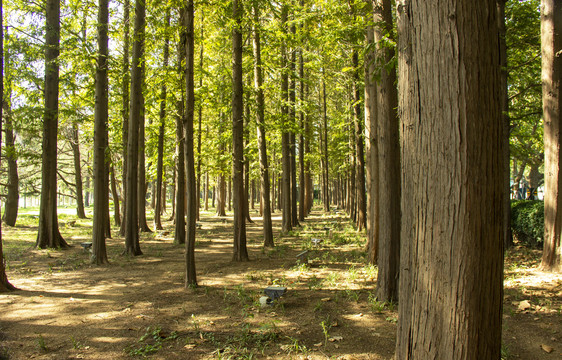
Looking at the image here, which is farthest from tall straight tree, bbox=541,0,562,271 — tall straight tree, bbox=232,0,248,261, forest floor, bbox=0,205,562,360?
tall straight tree, bbox=232,0,248,261

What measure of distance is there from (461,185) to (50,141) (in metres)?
13.4

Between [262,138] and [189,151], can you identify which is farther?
[262,138]

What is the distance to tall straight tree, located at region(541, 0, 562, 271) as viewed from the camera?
7371mm

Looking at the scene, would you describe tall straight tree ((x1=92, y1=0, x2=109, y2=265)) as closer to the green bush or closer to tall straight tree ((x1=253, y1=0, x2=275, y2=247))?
tall straight tree ((x1=253, y1=0, x2=275, y2=247))

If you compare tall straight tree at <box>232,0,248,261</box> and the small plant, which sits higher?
tall straight tree at <box>232,0,248,261</box>

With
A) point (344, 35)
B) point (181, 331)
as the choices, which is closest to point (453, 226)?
point (181, 331)

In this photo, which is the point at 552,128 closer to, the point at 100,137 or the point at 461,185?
the point at 461,185

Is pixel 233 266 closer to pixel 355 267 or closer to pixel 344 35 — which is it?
pixel 355 267

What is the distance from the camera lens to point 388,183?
621cm

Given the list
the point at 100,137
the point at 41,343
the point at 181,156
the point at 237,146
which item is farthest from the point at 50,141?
the point at 41,343

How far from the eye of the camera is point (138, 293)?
7.31 metres

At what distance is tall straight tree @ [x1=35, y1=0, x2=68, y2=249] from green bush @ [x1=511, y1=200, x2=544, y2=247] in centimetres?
1503

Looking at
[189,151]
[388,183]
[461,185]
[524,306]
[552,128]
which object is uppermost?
[552,128]

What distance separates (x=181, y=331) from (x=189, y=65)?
5188mm
